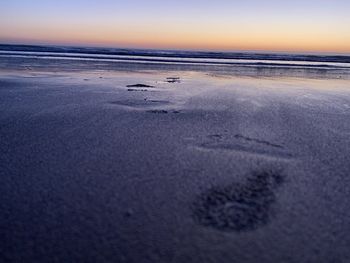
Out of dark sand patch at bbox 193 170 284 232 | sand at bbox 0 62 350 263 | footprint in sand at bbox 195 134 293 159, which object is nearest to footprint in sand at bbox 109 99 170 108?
sand at bbox 0 62 350 263

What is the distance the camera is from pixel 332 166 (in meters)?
2.90

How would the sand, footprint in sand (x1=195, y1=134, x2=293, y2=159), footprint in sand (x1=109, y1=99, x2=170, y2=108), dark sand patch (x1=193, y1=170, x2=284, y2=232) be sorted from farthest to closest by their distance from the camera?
footprint in sand (x1=109, y1=99, x2=170, y2=108) → footprint in sand (x1=195, y1=134, x2=293, y2=159) → dark sand patch (x1=193, y1=170, x2=284, y2=232) → the sand

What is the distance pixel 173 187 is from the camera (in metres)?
2.45

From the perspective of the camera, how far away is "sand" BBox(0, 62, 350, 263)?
1.78 metres

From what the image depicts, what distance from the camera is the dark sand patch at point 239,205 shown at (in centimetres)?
199

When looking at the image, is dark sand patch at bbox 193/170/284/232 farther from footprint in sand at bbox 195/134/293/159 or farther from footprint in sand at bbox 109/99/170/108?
footprint in sand at bbox 109/99/170/108

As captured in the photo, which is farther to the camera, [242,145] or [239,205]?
[242,145]

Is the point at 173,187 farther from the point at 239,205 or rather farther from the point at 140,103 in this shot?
the point at 140,103

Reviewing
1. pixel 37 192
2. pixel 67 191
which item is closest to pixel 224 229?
pixel 67 191

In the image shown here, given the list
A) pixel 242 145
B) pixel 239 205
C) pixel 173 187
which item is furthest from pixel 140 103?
A: pixel 239 205

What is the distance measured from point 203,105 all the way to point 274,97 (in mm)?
1839

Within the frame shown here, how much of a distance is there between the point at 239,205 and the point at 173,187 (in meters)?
0.52

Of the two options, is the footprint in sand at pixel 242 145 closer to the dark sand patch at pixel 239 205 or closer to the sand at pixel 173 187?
the sand at pixel 173 187

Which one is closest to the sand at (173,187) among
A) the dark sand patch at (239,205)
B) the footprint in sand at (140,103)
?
the dark sand patch at (239,205)
